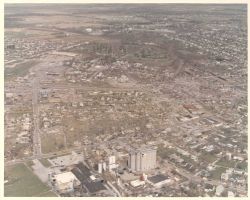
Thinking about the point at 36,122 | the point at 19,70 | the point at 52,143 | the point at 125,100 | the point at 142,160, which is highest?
the point at 19,70

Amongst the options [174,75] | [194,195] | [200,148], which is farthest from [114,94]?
[194,195]

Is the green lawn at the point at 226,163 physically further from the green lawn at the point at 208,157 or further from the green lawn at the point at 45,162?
the green lawn at the point at 45,162

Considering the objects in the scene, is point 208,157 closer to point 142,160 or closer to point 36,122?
point 142,160

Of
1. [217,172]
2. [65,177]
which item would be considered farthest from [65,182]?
[217,172]

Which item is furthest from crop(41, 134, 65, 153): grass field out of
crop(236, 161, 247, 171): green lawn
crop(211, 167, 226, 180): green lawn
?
crop(236, 161, 247, 171): green lawn

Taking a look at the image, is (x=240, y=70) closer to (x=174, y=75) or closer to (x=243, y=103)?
(x=243, y=103)

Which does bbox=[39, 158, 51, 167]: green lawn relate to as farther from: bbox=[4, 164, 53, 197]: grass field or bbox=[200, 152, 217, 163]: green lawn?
bbox=[200, 152, 217, 163]: green lawn
